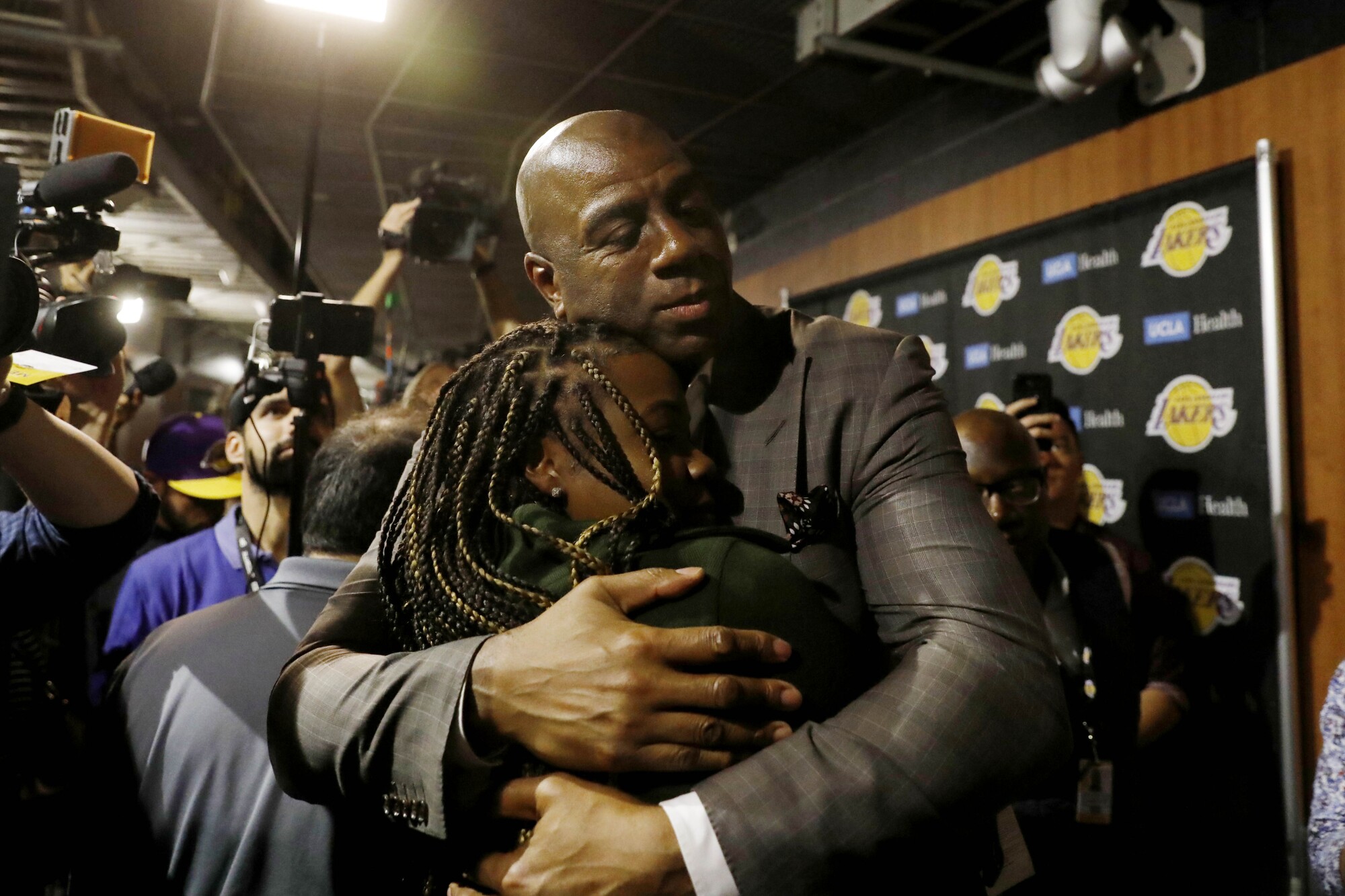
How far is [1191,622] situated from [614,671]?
3.00 metres

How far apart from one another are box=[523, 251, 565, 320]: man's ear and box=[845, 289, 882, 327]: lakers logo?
143 inches

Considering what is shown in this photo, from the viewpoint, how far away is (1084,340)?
3.57 meters

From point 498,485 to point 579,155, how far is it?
50 centimetres

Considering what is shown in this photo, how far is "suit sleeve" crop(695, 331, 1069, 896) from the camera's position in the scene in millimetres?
807

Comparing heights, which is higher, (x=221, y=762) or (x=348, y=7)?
(x=348, y=7)

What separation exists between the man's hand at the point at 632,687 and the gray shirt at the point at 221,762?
0.78 m

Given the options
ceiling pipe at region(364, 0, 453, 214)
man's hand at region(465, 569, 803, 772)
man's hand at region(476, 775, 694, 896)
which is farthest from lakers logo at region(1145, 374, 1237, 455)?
ceiling pipe at region(364, 0, 453, 214)

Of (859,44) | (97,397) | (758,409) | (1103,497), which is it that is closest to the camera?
(758,409)

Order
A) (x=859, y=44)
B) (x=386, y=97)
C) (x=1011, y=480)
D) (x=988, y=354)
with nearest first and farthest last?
(x=1011, y=480), (x=859, y=44), (x=988, y=354), (x=386, y=97)

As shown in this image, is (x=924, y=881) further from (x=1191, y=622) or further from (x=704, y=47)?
(x=704, y=47)

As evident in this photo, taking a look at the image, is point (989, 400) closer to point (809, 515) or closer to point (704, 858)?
point (809, 515)

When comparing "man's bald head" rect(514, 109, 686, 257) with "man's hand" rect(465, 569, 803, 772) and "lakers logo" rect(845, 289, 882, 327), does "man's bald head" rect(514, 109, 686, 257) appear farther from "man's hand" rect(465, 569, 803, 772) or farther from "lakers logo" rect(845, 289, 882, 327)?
"lakers logo" rect(845, 289, 882, 327)

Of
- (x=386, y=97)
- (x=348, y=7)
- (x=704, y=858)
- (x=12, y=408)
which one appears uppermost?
(x=386, y=97)

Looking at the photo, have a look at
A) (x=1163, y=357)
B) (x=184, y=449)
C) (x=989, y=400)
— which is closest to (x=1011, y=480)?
(x=1163, y=357)
